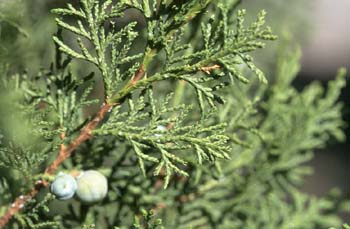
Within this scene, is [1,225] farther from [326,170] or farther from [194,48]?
[326,170]

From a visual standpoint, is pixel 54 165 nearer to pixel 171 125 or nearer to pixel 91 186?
pixel 91 186

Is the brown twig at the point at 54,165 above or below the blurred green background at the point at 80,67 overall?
below

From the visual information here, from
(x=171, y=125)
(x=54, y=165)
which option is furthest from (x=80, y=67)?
(x=54, y=165)

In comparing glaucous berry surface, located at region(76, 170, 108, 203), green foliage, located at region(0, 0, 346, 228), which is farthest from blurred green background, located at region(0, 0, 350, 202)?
glaucous berry surface, located at region(76, 170, 108, 203)

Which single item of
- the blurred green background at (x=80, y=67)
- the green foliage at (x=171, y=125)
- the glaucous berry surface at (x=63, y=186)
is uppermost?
the blurred green background at (x=80, y=67)

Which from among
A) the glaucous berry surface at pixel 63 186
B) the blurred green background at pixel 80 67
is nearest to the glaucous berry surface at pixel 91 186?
the glaucous berry surface at pixel 63 186

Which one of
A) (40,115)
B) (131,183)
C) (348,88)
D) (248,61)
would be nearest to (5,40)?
(40,115)

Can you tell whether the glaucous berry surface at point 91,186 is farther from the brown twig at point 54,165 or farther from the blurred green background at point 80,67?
the blurred green background at point 80,67
